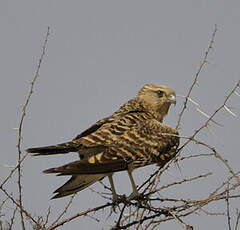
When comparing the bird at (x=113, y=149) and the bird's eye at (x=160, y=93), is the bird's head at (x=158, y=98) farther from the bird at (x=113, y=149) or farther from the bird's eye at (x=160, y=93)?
the bird at (x=113, y=149)

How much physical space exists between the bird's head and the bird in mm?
774

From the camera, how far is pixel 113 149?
16.2 feet

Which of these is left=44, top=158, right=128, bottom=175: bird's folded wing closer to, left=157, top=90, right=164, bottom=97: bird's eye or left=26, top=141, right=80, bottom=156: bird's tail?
left=26, top=141, right=80, bottom=156: bird's tail

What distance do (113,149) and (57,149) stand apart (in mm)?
616

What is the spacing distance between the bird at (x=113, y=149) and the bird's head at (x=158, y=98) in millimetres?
774

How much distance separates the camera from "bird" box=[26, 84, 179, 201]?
4602 millimetres

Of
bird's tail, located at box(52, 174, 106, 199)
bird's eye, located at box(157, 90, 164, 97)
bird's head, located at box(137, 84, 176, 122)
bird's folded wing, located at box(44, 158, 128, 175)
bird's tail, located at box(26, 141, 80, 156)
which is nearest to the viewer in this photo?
bird's folded wing, located at box(44, 158, 128, 175)

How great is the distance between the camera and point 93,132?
17.3 ft

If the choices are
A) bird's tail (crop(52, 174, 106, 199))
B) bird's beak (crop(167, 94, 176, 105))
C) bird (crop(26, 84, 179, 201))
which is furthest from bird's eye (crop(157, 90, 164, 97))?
bird's tail (crop(52, 174, 106, 199))

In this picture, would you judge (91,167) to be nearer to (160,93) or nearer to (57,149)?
(57,149)

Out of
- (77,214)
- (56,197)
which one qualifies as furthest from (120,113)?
(77,214)

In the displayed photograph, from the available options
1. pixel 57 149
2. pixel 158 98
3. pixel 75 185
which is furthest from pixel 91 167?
pixel 158 98

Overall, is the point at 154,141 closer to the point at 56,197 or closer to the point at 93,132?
the point at 93,132

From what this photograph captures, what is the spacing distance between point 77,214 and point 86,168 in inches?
18.9
